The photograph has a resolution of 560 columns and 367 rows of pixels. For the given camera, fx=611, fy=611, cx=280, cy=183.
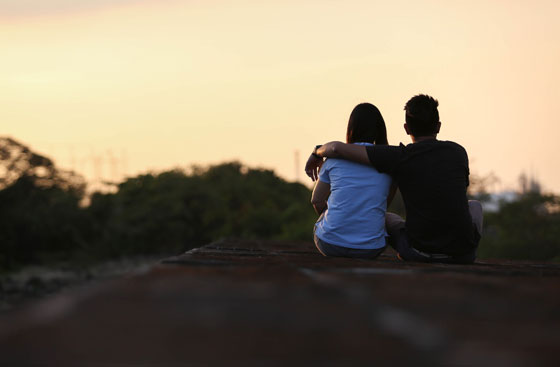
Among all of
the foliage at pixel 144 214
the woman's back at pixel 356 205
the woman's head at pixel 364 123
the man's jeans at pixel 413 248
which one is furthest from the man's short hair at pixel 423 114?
the foliage at pixel 144 214

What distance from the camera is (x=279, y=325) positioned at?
1.28m

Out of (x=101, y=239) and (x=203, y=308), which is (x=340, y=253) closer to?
(x=203, y=308)

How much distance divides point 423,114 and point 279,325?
296 cm

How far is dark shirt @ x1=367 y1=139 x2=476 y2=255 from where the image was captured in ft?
12.6

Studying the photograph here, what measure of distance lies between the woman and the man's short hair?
0.26 metres

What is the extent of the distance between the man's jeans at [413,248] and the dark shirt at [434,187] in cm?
5

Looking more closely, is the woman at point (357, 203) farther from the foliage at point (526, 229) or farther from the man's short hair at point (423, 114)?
the foliage at point (526, 229)

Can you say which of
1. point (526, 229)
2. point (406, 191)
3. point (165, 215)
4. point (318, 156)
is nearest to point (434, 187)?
point (406, 191)

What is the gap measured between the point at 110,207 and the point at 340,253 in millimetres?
41421

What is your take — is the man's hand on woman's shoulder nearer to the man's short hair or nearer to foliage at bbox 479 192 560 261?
the man's short hair

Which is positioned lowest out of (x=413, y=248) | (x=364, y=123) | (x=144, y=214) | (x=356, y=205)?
(x=144, y=214)

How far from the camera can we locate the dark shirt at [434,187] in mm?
3844

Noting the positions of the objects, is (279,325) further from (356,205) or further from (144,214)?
(144,214)

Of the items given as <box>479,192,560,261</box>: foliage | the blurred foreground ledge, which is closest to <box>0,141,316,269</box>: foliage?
<box>479,192,560,261</box>: foliage
